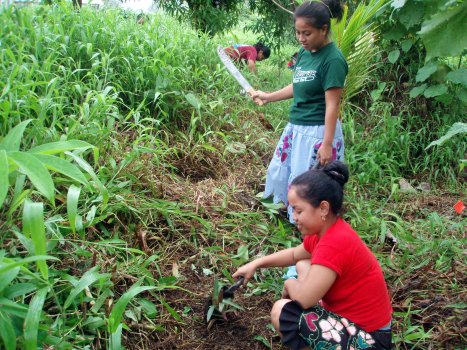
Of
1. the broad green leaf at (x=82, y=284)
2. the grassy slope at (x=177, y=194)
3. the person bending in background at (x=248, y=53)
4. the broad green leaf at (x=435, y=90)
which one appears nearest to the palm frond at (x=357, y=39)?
the grassy slope at (x=177, y=194)

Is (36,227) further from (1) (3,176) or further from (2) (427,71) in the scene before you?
(2) (427,71)

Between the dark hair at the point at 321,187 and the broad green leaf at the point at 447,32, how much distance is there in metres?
0.61

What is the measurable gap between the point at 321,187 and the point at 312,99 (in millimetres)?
1002

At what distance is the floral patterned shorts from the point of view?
1.77 meters

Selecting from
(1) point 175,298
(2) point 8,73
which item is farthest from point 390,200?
(2) point 8,73

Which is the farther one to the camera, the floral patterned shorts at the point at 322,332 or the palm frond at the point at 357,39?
the palm frond at the point at 357,39

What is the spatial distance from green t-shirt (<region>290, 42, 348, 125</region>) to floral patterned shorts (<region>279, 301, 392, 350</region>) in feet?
3.88

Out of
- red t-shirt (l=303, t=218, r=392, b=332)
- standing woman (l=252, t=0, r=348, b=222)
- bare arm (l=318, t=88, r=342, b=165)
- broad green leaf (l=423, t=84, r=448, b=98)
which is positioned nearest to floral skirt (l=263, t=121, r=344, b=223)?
standing woman (l=252, t=0, r=348, b=222)

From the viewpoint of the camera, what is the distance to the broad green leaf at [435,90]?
157 inches

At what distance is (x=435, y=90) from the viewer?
13.2 ft

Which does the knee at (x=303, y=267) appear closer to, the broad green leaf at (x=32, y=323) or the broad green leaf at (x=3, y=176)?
the broad green leaf at (x=32, y=323)

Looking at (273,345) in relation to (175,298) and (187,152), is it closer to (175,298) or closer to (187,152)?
(175,298)

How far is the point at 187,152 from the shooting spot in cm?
336

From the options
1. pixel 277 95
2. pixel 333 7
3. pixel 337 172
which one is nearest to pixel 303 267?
pixel 337 172
